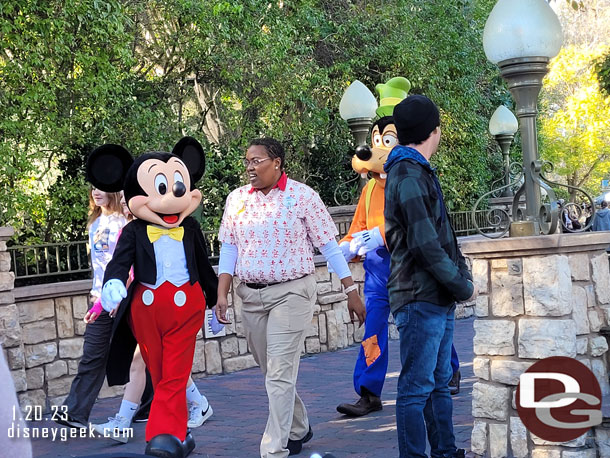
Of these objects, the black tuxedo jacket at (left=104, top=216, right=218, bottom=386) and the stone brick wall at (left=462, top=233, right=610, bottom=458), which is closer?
the stone brick wall at (left=462, top=233, right=610, bottom=458)

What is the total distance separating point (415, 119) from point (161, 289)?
1803mm

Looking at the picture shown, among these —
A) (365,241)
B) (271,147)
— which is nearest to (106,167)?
(271,147)

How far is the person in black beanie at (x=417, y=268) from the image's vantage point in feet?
13.5

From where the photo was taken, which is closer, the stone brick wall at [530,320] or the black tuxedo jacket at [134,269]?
the stone brick wall at [530,320]

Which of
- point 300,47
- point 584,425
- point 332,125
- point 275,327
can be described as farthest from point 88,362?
point 332,125

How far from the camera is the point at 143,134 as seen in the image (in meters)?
9.68

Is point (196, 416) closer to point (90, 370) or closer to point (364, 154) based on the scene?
point (90, 370)

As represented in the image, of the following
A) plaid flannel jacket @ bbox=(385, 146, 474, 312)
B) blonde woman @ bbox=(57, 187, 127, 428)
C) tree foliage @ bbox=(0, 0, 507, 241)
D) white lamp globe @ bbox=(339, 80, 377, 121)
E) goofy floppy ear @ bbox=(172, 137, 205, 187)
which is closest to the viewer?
plaid flannel jacket @ bbox=(385, 146, 474, 312)

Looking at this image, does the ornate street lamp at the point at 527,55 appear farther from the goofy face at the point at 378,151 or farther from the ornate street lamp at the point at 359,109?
the ornate street lamp at the point at 359,109

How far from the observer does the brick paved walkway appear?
5.43m

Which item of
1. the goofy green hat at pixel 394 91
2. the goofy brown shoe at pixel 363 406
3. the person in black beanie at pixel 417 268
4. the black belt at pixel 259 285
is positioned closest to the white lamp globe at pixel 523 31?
the person in black beanie at pixel 417 268

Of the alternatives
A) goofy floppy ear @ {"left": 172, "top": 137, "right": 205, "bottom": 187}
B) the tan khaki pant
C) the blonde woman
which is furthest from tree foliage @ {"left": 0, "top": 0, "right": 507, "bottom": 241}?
the tan khaki pant

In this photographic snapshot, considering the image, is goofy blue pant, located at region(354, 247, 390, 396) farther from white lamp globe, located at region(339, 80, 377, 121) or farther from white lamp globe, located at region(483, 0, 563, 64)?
white lamp globe, located at region(339, 80, 377, 121)

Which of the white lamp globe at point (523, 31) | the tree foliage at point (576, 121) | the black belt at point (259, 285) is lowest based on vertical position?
the black belt at point (259, 285)
